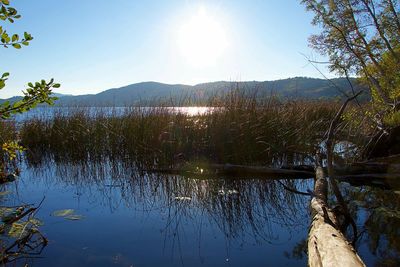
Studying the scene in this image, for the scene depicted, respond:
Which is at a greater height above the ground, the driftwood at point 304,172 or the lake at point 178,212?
the driftwood at point 304,172

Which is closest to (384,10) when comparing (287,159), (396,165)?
(287,159)

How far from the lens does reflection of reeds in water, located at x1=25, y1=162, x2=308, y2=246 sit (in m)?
3.55

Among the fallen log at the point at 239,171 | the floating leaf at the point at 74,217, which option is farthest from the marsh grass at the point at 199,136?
the floating leaf at the point at 74,217

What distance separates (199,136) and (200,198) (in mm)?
2790

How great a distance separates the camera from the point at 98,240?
311 centimetres

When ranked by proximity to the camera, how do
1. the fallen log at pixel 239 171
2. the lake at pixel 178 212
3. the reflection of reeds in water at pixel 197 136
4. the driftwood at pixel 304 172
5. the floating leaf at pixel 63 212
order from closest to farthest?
the lake at pixel 178 212
the floating leaf at pixel 63 212
the driftwood at pixel 304 172
the fallen log at pixel 239 171
the reflection of reeds in water at pixel 197 136

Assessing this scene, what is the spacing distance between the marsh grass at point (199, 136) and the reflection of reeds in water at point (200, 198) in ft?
3.76

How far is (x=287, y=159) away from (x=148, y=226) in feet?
15.2

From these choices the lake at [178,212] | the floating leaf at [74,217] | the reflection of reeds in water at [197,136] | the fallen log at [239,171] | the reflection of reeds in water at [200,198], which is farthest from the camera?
the reflection of reeds in water at [197,136]

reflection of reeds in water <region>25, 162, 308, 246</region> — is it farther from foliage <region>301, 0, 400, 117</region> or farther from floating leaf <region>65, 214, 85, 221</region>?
foliage <region>301, 0, 400, 117</region>

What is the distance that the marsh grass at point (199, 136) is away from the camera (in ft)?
22.2

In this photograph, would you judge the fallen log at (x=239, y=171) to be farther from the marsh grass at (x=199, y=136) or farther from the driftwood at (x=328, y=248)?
the driftwood at (x=328, y=248)

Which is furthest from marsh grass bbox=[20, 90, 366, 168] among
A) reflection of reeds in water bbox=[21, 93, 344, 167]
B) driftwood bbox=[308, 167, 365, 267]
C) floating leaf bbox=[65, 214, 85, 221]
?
driftwood bbox=[308, 167, 365, 267]

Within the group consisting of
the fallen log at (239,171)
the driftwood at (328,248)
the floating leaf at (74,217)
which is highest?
the driftwood at (328,248)
